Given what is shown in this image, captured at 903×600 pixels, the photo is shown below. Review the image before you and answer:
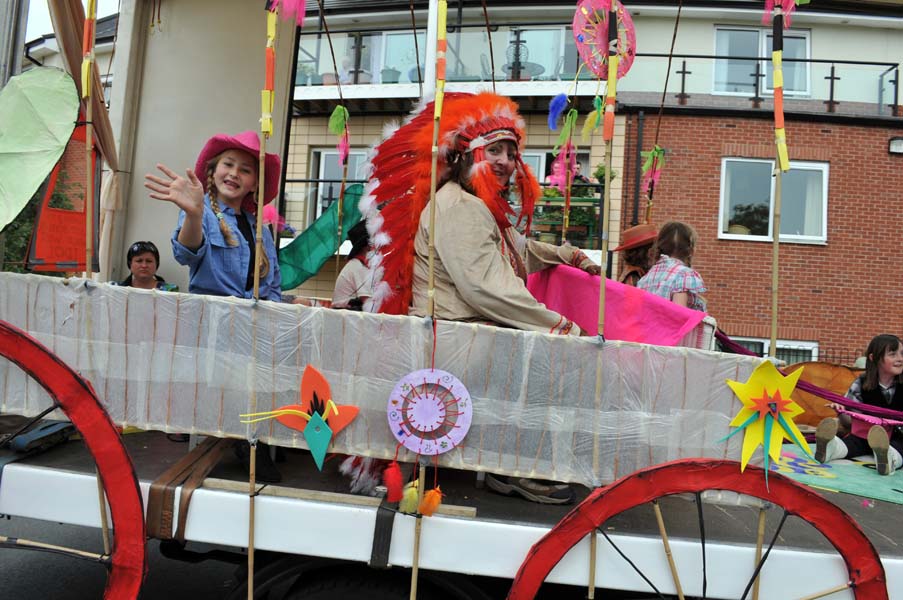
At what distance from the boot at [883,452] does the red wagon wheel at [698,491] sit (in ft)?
4.53

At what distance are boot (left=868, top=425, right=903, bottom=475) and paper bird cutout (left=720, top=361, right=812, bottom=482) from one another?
61.5 inches

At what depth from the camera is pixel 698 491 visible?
1639mm

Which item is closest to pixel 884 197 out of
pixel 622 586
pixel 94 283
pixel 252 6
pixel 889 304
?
pixel 889 304

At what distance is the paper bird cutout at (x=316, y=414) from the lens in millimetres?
1724

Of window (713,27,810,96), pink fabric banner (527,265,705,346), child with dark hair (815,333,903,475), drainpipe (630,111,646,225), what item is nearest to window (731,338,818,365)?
drainpipe (630,111,646,225)

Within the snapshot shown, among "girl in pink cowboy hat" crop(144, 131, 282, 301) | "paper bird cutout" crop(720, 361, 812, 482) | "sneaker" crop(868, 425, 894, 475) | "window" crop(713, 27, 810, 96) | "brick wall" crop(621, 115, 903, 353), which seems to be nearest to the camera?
"paper bird cutout" crop(720, 361, 812, 482)

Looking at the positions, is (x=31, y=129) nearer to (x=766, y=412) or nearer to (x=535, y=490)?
(x=535, y=490)

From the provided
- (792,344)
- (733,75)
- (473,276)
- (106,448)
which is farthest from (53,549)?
(733,75)

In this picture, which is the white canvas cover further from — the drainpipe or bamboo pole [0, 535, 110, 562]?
the drainpipe

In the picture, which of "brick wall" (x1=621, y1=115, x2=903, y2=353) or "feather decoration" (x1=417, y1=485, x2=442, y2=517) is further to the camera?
"brick wall" (x1=621, y1=115, x2=903, y2=353)

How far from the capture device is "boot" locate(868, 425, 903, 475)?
278cm

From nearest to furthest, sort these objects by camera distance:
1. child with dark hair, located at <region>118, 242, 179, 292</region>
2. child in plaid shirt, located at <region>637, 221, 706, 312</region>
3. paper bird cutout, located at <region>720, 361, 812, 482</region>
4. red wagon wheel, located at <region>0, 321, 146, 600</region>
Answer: paper bird cutout, located at <region>720, 361, 812, 482</region> → red wagon wheel, located at <region>0, 321, 146, 600</region> → child in plaid shirt, located at <region>637, 221, 706, 312</region> → child with dark hair, located at <region>118, 242, 179, 292</region>

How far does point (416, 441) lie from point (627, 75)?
1057cm

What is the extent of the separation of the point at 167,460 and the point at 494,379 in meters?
1.14
